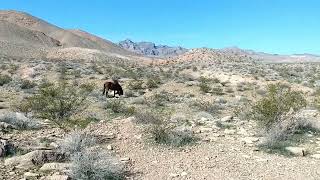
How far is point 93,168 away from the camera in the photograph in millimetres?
9328

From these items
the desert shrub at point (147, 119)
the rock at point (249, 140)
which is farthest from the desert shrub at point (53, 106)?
the rock at point (249, 140)

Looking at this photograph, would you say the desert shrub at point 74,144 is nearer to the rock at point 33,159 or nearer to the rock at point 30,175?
the rock at point 33,159

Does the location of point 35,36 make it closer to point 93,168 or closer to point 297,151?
point 297,151

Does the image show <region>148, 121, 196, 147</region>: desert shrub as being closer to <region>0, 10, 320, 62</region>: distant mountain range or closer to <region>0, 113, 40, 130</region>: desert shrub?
<region>0, 113, 40, 130</region>: desert shrub

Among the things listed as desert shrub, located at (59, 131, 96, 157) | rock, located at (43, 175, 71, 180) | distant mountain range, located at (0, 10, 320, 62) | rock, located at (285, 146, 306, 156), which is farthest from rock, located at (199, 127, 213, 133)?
distant mountain range, located at (0, 10, 320, 62)

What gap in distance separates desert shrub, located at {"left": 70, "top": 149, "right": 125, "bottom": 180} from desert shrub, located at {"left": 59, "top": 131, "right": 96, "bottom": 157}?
0.83 metres

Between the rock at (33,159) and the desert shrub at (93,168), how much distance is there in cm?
64

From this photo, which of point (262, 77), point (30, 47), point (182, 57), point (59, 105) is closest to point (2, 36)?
point (30, 47)

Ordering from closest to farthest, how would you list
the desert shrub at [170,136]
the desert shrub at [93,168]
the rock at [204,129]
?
the desert shrub at [93,168] → the desert shrub at [170,136] → the rock at [204,129]

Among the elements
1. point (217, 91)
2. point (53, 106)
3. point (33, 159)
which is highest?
point (53, 106)

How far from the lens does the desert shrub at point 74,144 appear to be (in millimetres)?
10703

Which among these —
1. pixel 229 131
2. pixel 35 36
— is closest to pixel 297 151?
pixel 229 131

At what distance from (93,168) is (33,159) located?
1.50 meters

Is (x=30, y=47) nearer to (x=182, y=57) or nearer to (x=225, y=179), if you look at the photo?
(x=182, y=57)
